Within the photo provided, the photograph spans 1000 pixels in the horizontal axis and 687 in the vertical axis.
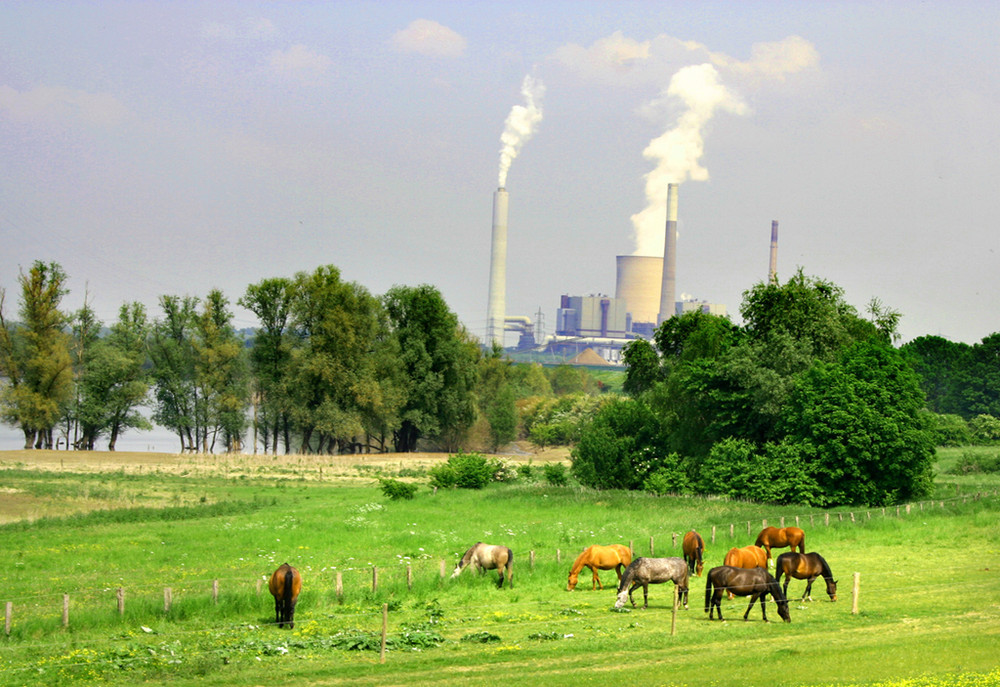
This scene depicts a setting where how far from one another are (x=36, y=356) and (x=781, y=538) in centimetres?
7469

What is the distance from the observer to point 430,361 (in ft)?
332

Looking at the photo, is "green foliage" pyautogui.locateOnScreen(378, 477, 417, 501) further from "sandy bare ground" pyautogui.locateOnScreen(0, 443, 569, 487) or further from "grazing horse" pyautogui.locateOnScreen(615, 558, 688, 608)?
"grazing horse" pyautogui.locateOnScreen(615, 558, 688, 608)

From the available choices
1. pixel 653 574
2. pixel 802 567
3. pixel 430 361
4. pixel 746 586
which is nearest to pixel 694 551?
pixel 802 567

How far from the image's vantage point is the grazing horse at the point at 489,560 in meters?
32.7

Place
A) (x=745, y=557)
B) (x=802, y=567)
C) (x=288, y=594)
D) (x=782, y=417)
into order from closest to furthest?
1. (x=288, y=594)
2. (x=802, y=567)
3. (x=745, y=557)
4. (x=782, y=417)

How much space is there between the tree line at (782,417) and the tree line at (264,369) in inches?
1179

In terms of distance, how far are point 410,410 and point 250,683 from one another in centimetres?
8196

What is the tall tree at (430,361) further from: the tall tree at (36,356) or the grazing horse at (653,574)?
the grazing horse at (653,574)

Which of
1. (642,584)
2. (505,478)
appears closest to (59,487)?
(505,478)

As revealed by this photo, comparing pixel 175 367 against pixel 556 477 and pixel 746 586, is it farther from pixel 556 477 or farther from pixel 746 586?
pixel 746 586

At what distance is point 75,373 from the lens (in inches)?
3967

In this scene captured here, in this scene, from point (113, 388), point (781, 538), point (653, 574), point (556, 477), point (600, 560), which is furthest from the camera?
point (113, 388)

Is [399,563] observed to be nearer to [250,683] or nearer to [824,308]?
[250,683]

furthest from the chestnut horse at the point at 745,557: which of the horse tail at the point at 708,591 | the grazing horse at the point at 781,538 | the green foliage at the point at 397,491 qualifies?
the green foliage at the point at 397,491
